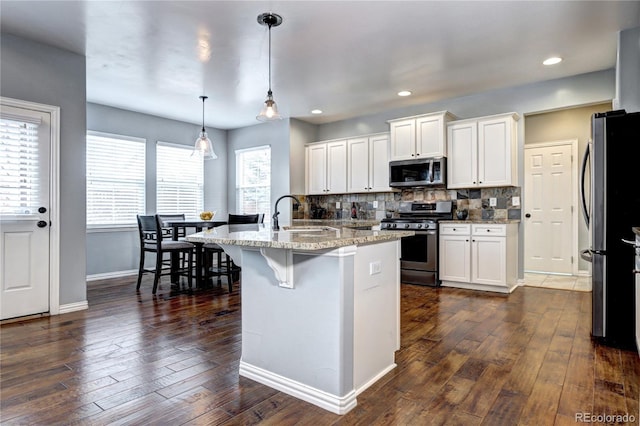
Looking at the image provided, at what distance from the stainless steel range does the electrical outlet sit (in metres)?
2.74

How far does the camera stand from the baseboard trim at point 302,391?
5.96 feet

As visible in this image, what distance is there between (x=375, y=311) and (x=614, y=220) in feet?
6.48

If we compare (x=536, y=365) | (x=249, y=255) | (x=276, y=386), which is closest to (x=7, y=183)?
(x=249, y=255)

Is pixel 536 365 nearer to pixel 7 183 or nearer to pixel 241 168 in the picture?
pixel 7 183

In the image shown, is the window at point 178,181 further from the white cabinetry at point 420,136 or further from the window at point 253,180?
the white cabinetry at point 420,136

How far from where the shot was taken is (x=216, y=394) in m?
1.99

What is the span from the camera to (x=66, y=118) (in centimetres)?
359

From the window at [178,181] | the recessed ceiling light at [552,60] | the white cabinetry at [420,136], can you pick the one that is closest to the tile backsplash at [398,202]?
the white cabinetry at [420,136]

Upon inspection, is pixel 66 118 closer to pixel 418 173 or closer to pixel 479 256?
pixel 418 173

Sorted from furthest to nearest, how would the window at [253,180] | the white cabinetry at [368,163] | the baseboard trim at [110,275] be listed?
the window at [253,180]
the white cabinetry at [368,163]
the baseboard trim at [110,275]

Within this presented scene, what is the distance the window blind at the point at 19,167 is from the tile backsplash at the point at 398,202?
3.69 metres

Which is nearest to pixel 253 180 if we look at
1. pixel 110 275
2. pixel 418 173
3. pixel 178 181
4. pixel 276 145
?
pixel 276 145

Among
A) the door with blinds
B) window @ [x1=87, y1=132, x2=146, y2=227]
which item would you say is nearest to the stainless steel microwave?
window @ [x1=87, y1=132, x2=146, y2=227]

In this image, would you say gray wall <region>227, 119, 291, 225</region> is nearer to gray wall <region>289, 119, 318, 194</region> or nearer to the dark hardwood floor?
gray wall <region>289, 119, 318, 194</region>
